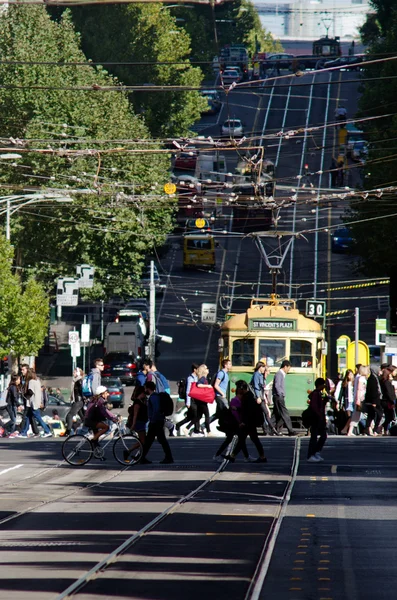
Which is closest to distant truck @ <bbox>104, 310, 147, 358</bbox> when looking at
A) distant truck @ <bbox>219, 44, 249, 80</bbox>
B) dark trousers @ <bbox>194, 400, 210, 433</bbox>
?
dark trousers @ <bbox>194, 400, 210, 433</bbox>

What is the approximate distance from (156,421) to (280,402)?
8663mm

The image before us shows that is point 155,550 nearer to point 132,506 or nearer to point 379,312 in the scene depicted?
point 132,506

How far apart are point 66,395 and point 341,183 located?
3701 cm

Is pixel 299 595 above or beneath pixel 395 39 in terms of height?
beneath

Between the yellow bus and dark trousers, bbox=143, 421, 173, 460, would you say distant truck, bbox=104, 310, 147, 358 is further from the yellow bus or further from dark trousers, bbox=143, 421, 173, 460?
dark trousers, bbox=143, 421, 173, 460

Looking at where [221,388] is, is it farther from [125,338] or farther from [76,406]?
[125,338]

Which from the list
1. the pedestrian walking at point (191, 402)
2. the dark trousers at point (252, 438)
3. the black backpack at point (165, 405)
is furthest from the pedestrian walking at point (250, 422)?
the pedestrian walking at point (191, 402)

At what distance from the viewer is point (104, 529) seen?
47.6 feet

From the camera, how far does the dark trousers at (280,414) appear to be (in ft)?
103

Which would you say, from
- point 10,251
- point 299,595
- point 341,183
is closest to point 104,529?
point 299,595

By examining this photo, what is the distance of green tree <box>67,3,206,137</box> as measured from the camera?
88.1 m

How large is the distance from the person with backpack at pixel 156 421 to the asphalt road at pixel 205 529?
14.1 inches

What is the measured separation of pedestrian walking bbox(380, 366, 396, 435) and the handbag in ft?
12.2

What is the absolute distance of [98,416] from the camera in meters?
23.3
